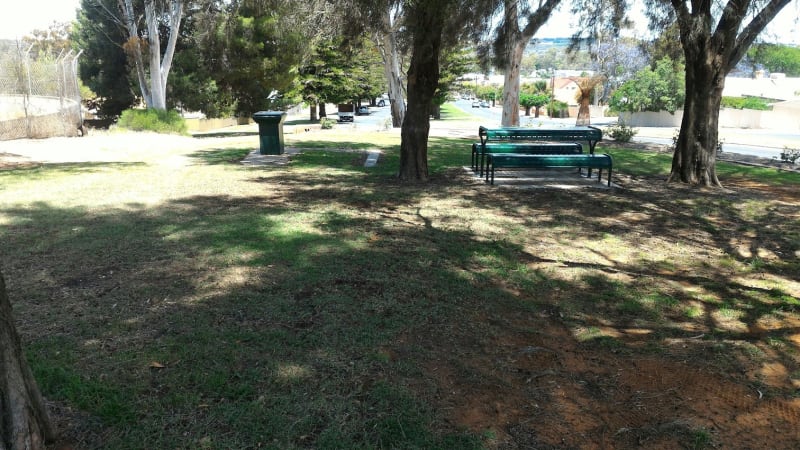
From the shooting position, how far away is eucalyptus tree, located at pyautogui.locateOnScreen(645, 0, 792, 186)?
10.4 m

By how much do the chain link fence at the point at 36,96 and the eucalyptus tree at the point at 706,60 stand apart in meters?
17.0

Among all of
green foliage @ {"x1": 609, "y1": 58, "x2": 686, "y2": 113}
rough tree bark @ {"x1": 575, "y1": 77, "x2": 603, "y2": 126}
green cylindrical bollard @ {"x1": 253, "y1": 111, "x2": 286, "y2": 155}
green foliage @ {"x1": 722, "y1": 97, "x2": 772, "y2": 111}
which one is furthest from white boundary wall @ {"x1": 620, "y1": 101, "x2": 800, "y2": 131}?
green cylindrical bollard @ {"x1": 253, "y1": 111, "x2": 286, "y2": 155}

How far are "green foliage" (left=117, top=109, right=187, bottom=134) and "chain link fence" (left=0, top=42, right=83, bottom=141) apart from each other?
262 centimetres

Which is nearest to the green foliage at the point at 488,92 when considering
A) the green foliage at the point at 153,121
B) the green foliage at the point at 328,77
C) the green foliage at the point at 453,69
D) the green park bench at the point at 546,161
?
the green foliage at the point at 453,69

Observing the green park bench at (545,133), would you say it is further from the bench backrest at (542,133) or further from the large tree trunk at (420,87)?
the large tree trunk at (420,87)

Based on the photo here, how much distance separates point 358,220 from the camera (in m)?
7.53

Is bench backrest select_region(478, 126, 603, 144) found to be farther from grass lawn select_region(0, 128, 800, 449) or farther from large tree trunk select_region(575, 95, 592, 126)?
large tree trunk select_region(575, 95, 592, 126)

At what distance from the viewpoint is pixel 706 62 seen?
10633 millimetres

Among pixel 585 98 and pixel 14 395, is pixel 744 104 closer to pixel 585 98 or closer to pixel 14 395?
pixel 585 98

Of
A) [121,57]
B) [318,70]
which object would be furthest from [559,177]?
[318,70]

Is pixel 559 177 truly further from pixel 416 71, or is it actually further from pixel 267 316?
pixel 267 316

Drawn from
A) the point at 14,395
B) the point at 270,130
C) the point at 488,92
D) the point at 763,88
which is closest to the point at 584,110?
the point at 270,130

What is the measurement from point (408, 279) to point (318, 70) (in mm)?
40621

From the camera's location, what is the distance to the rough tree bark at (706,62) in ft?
34.0
